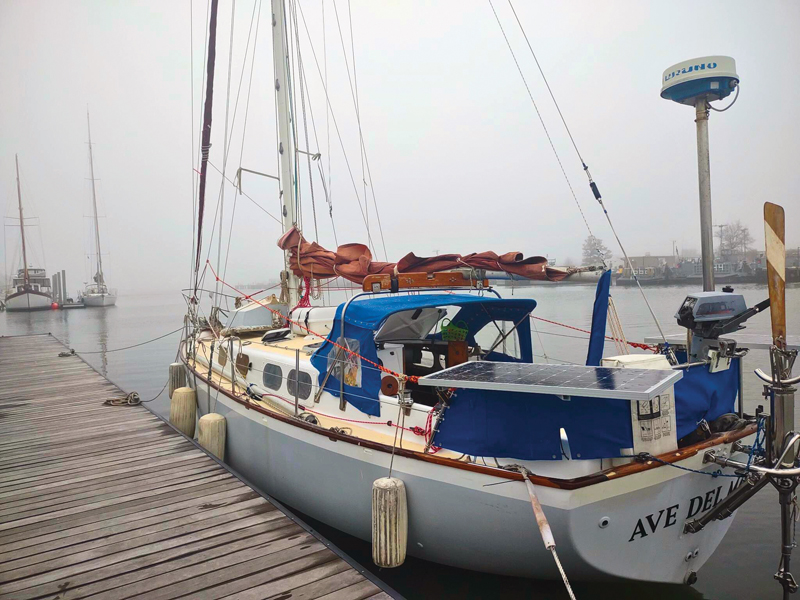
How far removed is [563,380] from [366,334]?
2.38 m

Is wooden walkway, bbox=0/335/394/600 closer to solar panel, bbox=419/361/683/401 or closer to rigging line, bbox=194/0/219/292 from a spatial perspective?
solar panel, bbox=419/361/683/401

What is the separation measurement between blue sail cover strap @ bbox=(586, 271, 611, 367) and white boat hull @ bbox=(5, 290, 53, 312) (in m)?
80.2

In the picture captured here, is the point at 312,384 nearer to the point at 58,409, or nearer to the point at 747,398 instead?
the point at 58,409

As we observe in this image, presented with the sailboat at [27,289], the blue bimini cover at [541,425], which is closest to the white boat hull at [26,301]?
the sailboat at [27,289]

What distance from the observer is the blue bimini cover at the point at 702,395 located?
4566mm

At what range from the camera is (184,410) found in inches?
384

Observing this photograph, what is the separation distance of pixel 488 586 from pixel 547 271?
3.41m

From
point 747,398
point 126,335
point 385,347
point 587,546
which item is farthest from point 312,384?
point 126,335

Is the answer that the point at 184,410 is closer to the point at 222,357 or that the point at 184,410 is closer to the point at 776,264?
the point at 222,357

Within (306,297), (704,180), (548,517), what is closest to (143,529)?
(548,517)

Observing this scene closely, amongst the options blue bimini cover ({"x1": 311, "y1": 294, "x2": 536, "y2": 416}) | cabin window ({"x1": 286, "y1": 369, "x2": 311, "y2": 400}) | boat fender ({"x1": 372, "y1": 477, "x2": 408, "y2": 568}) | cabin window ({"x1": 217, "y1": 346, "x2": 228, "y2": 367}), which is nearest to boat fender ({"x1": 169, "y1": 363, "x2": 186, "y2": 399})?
cabin window ({"x1": 217, "y1": 346, "x2": 228, "y2": 367})

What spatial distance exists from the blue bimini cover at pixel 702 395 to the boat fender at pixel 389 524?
2.60 m

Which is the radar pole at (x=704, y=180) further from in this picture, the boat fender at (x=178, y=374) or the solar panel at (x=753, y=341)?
the boat fender at (x=178, y=374)

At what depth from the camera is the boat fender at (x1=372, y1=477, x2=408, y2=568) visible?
4684 millimetres
